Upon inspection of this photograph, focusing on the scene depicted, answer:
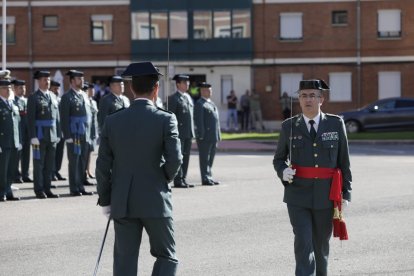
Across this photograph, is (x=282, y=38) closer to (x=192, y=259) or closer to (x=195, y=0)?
(x=195, y=0)

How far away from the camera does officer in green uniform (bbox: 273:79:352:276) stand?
27.1 ft

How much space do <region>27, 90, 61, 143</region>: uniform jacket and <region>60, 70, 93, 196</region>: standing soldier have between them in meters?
0.21

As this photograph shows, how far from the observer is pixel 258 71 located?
4962cm

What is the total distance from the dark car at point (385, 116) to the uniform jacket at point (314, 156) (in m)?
30.6

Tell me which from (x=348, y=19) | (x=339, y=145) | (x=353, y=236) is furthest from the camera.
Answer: (x=348, y=19)

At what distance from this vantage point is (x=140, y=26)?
5044 centimetres

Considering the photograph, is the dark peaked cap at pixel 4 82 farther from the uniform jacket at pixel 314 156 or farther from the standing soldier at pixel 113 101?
the uniform jacket at pixel 314 156

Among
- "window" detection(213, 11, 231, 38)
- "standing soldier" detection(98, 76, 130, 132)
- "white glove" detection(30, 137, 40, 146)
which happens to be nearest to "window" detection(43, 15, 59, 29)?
"window" detection(213, 11, 231, 38)

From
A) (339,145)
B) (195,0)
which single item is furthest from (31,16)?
(339,145)

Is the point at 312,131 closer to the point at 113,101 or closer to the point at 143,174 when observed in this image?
the point at 143,174

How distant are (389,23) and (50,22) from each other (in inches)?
716

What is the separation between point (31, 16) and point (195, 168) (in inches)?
1171

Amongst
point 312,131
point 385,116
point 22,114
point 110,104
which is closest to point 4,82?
point 110,104

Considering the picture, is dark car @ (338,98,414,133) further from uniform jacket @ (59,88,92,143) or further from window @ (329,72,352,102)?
uniform jacket @ (59,88,92,143)
